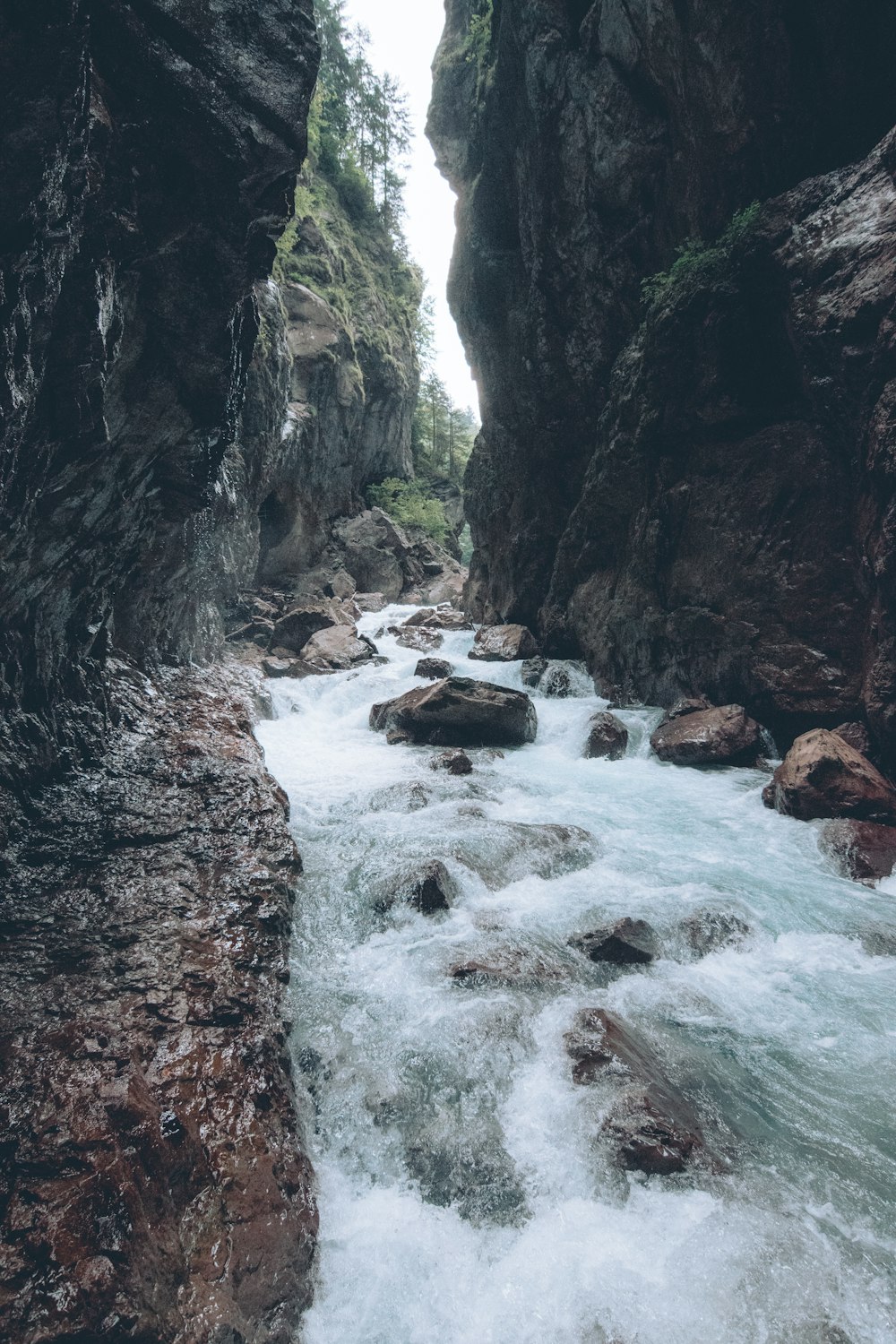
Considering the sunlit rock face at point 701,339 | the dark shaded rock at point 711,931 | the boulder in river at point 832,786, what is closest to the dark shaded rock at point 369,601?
the sunlit rock face at point 701,339

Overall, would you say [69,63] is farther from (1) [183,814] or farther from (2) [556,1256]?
(2) [556,1256]

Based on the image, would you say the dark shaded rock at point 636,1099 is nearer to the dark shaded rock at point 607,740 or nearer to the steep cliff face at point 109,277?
the steep cliff face at point 109,277

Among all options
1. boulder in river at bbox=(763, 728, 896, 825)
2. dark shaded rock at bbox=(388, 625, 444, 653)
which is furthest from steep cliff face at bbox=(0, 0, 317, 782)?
dark shaded rock at bbox=(388, 625, 444, 653)

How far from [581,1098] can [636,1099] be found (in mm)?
306

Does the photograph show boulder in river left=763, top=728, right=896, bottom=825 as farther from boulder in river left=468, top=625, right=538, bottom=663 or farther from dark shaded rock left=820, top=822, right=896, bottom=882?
boulder in river left=468, top=625, right=538, bottom=663

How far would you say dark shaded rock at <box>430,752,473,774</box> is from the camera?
8.94 meters

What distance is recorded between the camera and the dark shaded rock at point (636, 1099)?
2.96m

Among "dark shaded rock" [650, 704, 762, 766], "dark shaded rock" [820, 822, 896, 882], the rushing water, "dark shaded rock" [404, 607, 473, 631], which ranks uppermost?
"dark shaded rock" [404, 607, 473, 631]

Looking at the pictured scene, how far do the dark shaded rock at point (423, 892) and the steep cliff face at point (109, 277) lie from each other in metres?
3.12

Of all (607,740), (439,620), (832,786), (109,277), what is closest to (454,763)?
(607,740)

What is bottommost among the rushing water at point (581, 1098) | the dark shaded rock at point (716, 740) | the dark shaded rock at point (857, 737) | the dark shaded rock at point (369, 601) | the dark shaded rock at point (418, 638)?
the rushing water at point (581, 1098)

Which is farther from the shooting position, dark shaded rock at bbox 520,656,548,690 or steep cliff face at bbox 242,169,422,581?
steep cliff face at bbox 242,169,422,581

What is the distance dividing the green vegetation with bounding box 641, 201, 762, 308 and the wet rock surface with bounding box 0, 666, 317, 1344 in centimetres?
1160

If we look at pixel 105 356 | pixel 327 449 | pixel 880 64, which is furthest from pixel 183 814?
pixel 327 449
